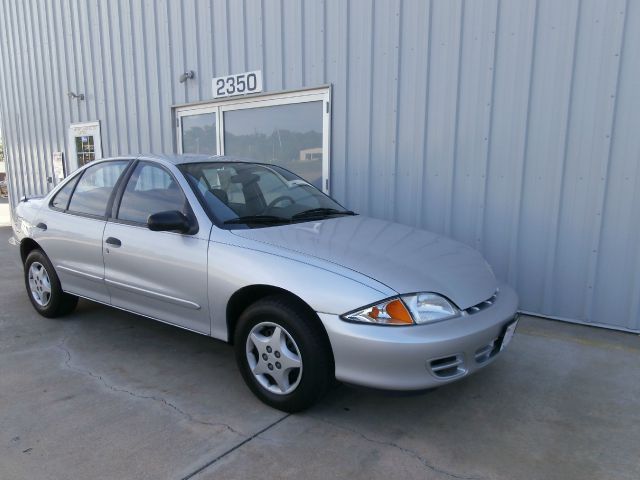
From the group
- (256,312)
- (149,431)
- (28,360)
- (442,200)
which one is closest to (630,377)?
(442,200)

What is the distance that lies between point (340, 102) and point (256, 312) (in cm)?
353

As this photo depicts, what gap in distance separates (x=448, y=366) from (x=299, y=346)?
81 centimetres

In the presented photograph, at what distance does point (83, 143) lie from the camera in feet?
30.0

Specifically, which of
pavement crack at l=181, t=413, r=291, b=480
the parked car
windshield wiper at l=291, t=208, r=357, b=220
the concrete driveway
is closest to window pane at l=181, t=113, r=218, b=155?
the parked car

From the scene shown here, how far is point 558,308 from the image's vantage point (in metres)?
4.46

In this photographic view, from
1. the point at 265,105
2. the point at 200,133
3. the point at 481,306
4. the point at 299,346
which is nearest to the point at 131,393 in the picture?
the point at 299,346

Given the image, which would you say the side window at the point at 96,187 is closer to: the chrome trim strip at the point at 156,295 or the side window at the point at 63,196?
the side window at the point at 63,196

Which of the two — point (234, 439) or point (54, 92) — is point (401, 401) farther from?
point (54, 92)

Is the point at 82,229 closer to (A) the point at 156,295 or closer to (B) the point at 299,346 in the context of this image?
(A) the point at 156,295

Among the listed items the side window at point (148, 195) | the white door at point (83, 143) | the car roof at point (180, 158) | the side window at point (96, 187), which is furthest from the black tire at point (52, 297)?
the white door at point (83, 143)

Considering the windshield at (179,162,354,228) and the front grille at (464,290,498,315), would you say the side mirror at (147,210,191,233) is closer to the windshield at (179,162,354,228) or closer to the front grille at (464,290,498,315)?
the windshield at (179,162,354,228)

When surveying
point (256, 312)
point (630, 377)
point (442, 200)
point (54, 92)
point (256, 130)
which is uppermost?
point (54, 92)

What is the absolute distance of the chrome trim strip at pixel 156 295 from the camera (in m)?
3.15

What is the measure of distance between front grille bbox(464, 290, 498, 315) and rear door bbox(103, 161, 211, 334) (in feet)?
5.31
